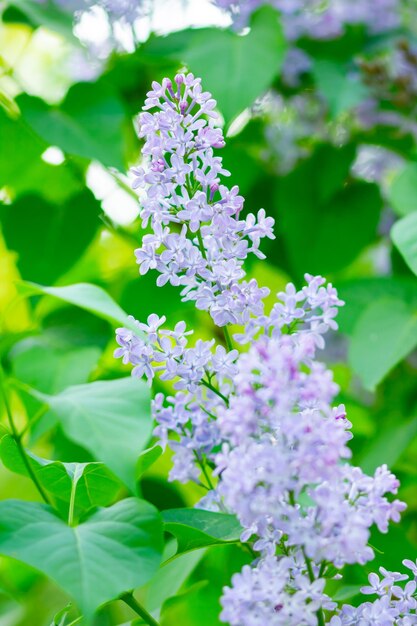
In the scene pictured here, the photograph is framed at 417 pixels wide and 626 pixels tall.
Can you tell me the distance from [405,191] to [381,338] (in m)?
0.16

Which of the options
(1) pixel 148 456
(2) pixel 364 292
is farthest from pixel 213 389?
(2) pixel 364 292

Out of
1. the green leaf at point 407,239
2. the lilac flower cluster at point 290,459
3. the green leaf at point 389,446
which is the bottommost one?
the green leaf at point 389,446

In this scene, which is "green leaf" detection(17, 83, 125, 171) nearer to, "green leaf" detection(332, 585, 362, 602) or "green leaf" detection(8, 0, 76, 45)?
"green leaf" detection(8, 0, 76, 45)

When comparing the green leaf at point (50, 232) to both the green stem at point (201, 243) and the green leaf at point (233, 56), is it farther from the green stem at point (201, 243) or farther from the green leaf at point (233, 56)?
the green stem at point (201, 243)

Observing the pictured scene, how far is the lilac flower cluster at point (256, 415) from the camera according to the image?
13.4 inches

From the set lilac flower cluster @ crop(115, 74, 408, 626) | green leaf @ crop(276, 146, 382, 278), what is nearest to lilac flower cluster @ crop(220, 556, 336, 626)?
lilac flower cluster @ crop(115, 74, 408, 626)

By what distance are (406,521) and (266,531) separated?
593mm

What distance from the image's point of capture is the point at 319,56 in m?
1.04

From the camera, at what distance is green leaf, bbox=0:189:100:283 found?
3.12 feet

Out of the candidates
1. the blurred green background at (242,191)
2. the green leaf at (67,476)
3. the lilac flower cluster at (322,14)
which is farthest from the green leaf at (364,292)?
the green leaf at (67,476)

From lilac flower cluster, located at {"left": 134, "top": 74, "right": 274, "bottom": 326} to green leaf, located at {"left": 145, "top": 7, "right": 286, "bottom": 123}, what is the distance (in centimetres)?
39

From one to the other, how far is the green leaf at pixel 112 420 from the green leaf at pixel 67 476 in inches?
3.1

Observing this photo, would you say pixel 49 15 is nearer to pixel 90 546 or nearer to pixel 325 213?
pixel 325 213

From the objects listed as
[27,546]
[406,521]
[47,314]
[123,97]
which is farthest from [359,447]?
[27,546]
